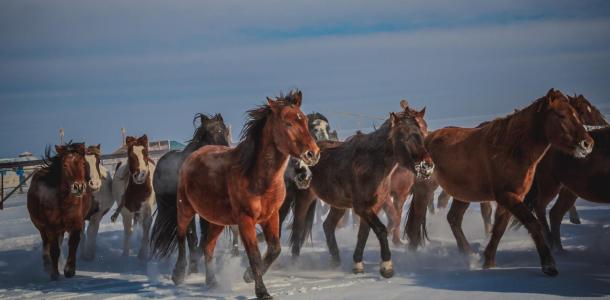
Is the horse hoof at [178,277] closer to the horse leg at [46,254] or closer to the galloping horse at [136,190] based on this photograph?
the galloping horse at [136,190]

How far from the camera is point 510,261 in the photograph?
8281mm

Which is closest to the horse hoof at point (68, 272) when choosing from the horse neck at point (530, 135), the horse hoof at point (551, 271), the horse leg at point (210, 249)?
the horse leg at point (210, 249)

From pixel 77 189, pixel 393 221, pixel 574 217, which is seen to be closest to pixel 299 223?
pixel 393 221

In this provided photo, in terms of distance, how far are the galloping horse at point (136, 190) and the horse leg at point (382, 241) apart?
372cm

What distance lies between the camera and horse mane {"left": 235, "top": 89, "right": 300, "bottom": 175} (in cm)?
668

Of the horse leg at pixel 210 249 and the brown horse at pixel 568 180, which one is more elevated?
the brown horse at pixel 568 180

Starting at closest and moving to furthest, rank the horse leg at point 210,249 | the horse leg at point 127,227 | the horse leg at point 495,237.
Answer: the horse leg at point 210,249 → the horse leg at point 495,237 → the horse leg at point 127,227

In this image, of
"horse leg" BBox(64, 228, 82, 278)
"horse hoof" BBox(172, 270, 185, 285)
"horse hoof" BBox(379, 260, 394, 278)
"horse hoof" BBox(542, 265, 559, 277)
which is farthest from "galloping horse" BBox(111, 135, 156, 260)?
"horse hoof" BBox(542, 265, 559, 277)

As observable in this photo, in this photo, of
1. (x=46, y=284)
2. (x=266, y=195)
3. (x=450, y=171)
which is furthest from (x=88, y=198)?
(x=450, y=171)

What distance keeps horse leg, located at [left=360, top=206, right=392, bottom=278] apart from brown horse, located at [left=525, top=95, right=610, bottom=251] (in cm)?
205

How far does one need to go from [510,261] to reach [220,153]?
3.89 m

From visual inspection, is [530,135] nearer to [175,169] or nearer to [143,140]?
[175,169]

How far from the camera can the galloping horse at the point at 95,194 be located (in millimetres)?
9375

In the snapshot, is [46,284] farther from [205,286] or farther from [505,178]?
[505,178]
